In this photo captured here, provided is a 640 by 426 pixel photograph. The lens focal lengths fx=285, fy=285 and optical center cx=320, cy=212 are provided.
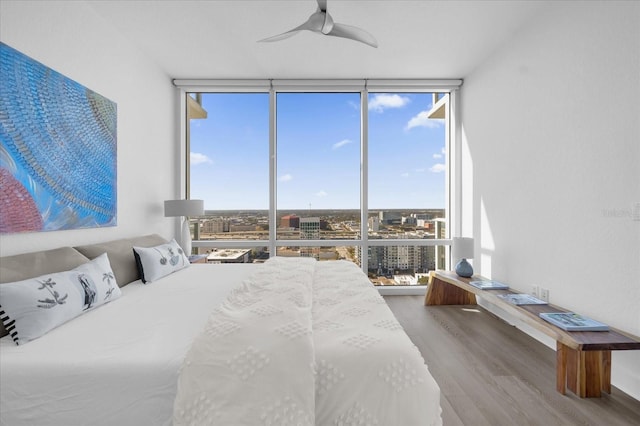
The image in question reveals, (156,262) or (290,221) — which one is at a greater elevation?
(290,221)

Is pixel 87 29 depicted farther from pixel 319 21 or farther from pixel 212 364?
pixel 212 364

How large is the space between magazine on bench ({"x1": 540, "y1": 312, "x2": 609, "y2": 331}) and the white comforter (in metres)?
1.42

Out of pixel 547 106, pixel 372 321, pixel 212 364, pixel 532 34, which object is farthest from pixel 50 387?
pixel 532 34

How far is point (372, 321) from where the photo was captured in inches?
53.1

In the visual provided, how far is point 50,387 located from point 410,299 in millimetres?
3468

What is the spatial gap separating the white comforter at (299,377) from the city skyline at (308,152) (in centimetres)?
285

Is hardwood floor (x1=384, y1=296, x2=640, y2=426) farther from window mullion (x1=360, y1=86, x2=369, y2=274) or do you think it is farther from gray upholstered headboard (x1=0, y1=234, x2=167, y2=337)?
gray upholstered headboard (x1=0, y1=234, x2=167, y2=337)

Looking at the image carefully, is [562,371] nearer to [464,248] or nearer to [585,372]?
[585,372]

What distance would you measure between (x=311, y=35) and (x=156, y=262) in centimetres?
255

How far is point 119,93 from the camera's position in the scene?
273 cm

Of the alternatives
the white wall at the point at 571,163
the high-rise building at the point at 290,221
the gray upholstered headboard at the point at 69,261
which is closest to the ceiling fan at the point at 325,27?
the white wall at the point at 571,163

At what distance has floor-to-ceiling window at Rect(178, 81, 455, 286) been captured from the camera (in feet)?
13.0

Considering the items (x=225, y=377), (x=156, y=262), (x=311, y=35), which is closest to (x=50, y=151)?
(x=156, y=262)

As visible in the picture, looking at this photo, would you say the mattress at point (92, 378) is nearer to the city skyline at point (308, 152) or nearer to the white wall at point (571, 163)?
the white wall at point (571, 163)
